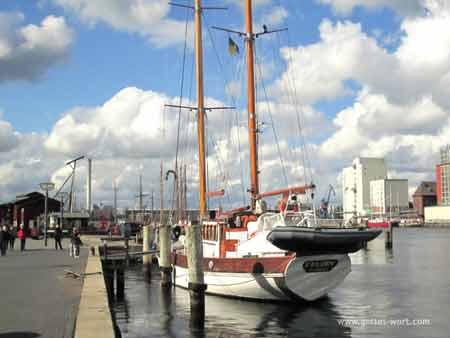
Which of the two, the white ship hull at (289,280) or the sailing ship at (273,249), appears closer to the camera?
the sailing ship at (273,249)

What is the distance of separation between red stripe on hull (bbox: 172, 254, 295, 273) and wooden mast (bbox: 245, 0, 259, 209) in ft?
12.6

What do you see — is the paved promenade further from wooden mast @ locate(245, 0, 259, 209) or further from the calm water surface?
wooden mast @ locate(245, 0, 259, 209)

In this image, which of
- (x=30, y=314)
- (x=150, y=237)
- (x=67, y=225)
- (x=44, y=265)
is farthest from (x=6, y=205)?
(x=30, y=314)

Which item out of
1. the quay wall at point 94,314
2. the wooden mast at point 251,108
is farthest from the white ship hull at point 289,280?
the quay wall at point 94,314

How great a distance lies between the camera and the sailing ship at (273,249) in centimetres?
2273

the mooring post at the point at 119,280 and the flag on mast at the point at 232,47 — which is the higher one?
the flag on mast at the point at 232,47

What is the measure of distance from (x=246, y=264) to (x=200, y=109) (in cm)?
1503

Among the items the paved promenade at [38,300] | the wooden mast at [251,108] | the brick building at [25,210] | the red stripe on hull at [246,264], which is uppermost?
the wooden mast at [251,108]

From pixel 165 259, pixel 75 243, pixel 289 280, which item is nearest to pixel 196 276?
pixel 289 280

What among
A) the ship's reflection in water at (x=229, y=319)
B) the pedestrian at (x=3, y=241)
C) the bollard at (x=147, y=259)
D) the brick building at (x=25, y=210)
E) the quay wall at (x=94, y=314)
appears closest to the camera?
the quay wall at (x=94, y=314)

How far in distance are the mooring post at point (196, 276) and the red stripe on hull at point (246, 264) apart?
3924mm

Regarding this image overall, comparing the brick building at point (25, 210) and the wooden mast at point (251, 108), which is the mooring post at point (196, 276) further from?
the brick building at point (25, 210)

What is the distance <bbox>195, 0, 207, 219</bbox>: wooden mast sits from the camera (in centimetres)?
3438

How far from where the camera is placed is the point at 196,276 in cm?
2014
